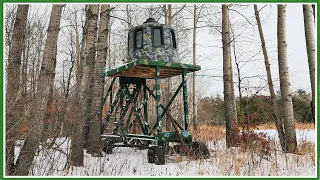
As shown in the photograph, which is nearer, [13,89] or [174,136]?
[13,89]

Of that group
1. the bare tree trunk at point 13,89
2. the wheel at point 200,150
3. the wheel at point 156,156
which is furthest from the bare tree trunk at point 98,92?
the wheel at point 200,150

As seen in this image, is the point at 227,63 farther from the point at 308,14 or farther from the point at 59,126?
the point at 59,126

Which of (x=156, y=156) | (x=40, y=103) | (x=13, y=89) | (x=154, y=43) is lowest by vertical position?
(x=156, y=156)

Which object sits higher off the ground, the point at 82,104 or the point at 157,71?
the point at 157,71

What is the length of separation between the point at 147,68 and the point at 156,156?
94.0 inches

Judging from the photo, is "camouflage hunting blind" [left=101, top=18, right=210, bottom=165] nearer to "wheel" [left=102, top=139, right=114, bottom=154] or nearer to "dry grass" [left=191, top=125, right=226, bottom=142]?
"wheel" [left=102, top=139, right=114, bottom=154]

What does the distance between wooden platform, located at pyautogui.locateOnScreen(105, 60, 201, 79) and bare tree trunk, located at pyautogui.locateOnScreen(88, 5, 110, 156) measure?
0.59 m

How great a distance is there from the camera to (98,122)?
783cm

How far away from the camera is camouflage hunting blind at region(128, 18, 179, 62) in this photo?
27.1 feet

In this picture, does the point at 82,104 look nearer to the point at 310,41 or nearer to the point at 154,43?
the point at 154,43

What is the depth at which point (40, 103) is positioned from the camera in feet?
17.6

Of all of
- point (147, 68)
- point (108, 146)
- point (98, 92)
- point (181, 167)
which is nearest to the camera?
point (181, 167)

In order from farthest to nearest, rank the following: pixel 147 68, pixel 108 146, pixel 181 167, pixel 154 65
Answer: pixel 108 146
pixel 147 68
pixel 154 65
pixel 181 167

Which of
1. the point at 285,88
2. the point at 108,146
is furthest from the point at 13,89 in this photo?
the point at 285,88
